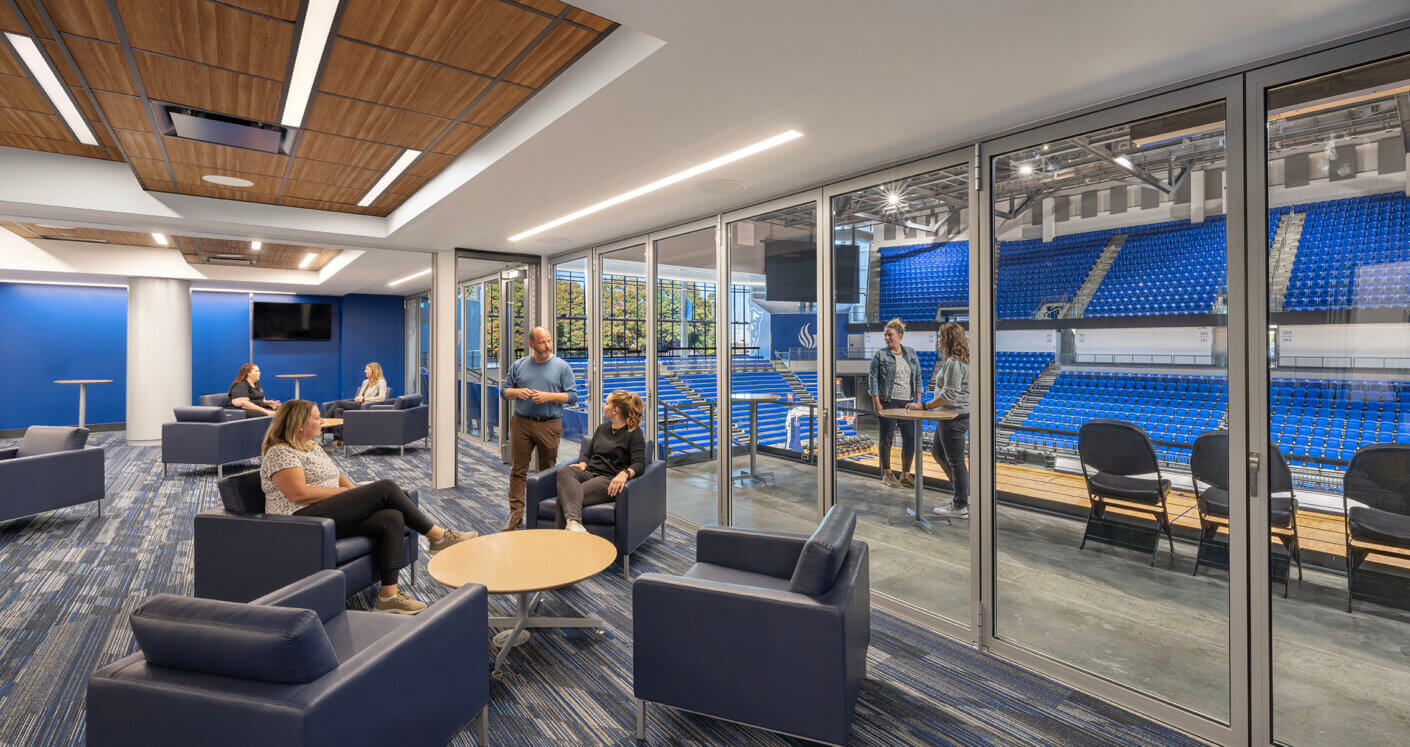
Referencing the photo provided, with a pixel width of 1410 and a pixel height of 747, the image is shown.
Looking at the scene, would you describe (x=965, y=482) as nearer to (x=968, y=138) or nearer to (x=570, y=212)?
(x=968, y=138)

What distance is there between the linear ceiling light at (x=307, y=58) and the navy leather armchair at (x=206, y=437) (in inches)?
201

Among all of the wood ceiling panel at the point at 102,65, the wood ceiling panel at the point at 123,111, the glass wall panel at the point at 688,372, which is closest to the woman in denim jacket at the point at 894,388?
the glass wall panel at the point at 688,372

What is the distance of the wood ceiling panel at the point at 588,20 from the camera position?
7.26 feet

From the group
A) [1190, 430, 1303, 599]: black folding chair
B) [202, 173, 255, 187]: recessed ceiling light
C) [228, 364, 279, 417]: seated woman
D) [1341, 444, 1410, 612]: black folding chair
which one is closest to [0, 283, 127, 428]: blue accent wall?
[228, 364, 279, 417]: seated woman

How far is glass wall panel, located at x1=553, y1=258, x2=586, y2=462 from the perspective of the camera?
651cm

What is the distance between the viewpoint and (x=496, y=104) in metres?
3.05

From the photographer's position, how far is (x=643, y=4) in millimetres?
1834

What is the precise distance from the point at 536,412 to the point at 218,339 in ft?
33.9

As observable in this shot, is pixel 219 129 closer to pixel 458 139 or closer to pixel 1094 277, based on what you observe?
pixel 458 139

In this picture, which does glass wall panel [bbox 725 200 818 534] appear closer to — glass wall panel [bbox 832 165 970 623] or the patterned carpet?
glass wall panel [bbox 832 165 970 623]

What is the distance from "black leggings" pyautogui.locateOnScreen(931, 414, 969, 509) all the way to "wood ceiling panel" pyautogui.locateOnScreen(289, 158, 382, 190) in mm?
4171

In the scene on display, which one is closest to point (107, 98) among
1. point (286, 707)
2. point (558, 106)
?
point (558, 106)

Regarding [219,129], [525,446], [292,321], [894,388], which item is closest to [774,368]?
[894,388]

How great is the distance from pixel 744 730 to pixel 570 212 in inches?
149
